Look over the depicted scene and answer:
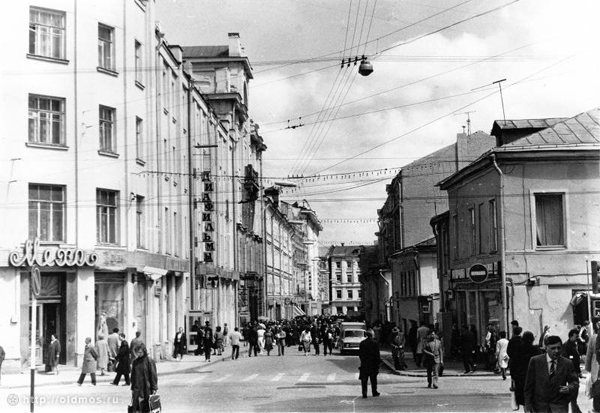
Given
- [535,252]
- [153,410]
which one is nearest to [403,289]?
[535,252]

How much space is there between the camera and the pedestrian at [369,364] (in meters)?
19.2

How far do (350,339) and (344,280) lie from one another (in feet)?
387

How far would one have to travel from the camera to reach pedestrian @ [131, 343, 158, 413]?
13000mm

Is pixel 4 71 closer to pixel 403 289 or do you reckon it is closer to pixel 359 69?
pixel 359 69

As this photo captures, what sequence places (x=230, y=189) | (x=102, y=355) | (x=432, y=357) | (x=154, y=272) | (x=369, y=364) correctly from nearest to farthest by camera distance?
(x=369, y=364), (x=432, y=357), (x=102, y=355), (x=154, y=272), (x=230, y=189)

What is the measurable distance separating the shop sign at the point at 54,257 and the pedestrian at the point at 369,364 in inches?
527

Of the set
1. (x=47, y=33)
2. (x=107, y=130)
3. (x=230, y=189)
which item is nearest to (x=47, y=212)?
(x=107, y=130)

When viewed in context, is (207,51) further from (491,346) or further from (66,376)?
(491,346)

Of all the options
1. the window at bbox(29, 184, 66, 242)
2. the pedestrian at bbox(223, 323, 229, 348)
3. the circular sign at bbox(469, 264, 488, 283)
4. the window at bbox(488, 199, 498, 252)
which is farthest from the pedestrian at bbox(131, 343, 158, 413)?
the pedestrian at bbox(223, 323, 229, 348)

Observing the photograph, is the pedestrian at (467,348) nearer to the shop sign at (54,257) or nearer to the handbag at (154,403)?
the shop sign at (54,257)

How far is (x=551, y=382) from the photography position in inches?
407

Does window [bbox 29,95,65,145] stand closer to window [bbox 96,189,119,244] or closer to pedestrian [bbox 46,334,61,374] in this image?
window [bbox 96,189,119,244]

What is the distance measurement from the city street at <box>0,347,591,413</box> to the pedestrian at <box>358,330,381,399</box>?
11.6 inches

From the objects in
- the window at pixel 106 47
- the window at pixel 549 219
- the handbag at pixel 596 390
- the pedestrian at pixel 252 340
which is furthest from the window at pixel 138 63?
the handbag at pixel 596 390
